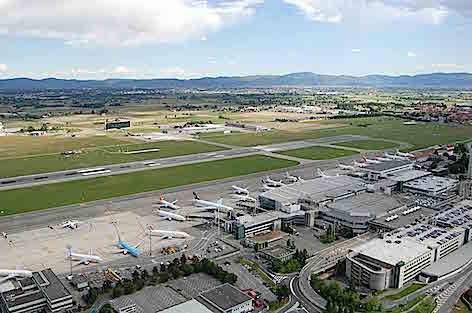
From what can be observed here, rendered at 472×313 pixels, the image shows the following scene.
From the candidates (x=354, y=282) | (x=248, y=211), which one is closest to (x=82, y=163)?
(x=248, y=211)

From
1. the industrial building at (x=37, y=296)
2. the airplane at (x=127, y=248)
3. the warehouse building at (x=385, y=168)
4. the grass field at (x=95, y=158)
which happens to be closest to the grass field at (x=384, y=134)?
the grass field at (x=95, y=158)

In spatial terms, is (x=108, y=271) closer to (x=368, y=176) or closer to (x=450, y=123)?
(x=368, y=176)

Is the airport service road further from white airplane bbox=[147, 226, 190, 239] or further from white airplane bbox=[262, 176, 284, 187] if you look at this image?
white airplane bbox=[147, 226, 190, 239]

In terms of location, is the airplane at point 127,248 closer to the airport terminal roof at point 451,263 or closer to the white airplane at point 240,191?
the white airplane at point 240,191

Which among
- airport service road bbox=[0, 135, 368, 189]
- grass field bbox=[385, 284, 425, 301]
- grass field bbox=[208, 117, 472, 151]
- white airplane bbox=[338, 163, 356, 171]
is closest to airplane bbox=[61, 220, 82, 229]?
airport service road bbox=[0, 135, 368, 189]

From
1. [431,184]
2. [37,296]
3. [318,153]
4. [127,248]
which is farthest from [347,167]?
[37,296]

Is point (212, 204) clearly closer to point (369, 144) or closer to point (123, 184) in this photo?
point (123, 184)
